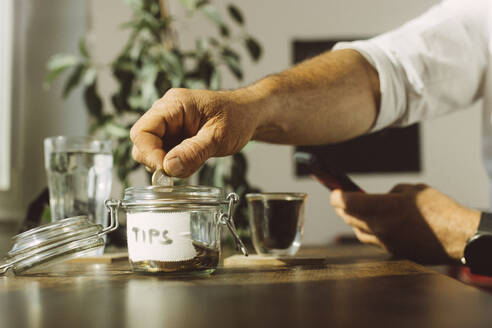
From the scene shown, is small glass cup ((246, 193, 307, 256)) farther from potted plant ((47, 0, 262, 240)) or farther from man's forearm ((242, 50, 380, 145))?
potted plant ((47, 0, 262, 240))

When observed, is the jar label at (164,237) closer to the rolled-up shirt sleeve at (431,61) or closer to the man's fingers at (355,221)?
the man's fingers at (355,221)

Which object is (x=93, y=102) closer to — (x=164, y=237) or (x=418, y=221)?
(x=418, y=221)

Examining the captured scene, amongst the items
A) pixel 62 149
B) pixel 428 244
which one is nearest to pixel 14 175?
pixel 62 149

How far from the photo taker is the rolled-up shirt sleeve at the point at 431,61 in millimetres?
1127

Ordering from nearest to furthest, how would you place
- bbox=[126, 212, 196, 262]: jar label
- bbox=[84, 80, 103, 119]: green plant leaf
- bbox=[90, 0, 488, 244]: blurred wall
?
1. bbox=[126, 212, 196, 262]: jar label
2. bbox=[84, 80, 103, 119]: green plant leaf
3. bbox=[90, 0, 488, 244]: blurred wall

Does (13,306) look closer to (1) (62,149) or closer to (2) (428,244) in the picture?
(1) (62,149)

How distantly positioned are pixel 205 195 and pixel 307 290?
17 cm

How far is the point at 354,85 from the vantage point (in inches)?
42.6

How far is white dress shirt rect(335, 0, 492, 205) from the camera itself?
113cm

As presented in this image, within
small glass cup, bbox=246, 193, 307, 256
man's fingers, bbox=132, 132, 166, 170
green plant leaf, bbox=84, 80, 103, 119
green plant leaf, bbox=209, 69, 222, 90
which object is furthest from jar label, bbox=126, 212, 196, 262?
green plant leaf, bbox=84, 80, 103, 119

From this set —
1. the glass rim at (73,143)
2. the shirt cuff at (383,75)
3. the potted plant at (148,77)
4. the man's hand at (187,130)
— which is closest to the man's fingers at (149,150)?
the man's hand at (187,130)

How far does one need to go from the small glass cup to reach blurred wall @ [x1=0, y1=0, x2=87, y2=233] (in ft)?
5.77

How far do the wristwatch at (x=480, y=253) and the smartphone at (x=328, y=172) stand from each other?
28 cm

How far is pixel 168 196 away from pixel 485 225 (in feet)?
1.29
